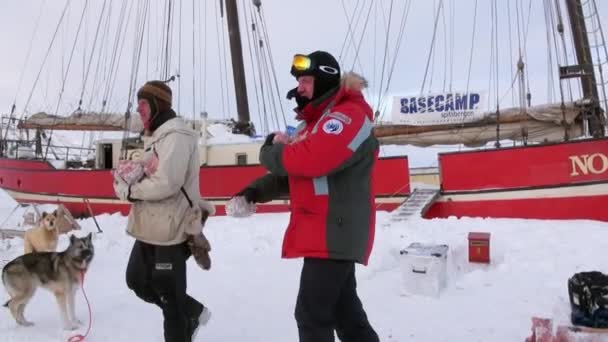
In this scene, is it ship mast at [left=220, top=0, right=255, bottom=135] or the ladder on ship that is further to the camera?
ship mast at [left=220, top=0, right=255, bottom=135]

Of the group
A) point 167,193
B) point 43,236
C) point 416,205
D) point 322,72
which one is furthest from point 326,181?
point 416,205

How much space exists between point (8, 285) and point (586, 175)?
25.7 feet

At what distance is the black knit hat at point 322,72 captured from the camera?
80.2 inches

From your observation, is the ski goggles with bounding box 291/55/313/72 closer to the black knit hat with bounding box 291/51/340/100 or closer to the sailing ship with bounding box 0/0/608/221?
the black knit hat with bounding box 291/51/340/100

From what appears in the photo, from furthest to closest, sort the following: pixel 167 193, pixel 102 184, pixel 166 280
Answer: pixel 102 184
pixel 166 280
pixel 167 193

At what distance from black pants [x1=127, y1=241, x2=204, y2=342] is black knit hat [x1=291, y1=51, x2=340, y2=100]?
48.7 inches

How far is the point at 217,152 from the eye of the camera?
11.8 m

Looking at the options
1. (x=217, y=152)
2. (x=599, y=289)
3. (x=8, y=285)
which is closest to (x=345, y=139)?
(x=599, y=289)

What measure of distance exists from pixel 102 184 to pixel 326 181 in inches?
439

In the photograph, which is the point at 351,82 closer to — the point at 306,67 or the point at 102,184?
the point at 306,67

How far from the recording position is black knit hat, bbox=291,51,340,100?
6.68 ft

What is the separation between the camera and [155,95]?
264 cm

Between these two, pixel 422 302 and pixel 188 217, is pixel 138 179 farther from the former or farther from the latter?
pixel 422 302

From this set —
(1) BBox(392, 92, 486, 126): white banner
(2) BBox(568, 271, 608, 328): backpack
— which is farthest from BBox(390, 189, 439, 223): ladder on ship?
(2) BBox(568, 271, 608, 328): backpack
